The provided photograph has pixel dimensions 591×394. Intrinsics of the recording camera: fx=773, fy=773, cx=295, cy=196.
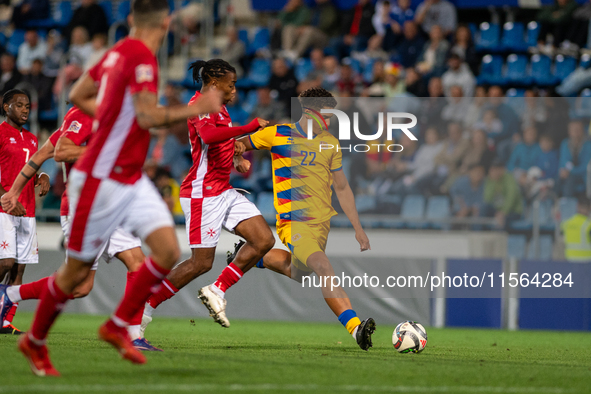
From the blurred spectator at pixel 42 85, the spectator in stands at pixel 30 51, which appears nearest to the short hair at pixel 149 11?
the blurred spectator at pixel 42 85

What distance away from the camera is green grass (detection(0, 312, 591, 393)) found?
14.7 feet

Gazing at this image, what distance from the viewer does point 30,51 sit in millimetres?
18531

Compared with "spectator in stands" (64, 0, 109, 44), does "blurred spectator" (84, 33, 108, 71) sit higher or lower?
lower

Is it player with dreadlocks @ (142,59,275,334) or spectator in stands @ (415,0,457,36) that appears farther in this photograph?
spectator in stands @ (415,0,457,36)

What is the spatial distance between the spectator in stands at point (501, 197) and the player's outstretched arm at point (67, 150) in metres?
7.81

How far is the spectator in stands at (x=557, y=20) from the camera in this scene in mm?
15094

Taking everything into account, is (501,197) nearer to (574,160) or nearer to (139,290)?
(574,160)

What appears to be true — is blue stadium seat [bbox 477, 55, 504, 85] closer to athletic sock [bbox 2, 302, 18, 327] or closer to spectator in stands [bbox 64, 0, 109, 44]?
spectator in stands [bbox 64, 0, 109, 44]

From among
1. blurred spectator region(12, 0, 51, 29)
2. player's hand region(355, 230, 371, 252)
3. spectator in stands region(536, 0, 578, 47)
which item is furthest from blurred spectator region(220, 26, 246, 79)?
player's hand region(355, 230, 371, 252)

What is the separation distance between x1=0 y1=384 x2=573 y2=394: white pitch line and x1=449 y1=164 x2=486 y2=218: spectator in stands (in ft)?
25.6

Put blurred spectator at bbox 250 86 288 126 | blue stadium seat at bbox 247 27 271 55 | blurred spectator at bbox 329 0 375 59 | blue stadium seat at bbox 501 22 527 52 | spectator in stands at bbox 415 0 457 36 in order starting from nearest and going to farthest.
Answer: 1. blurred spectator at bbox 250 86 288 126
2. blue stadium seat at bbox 501 22 527 52
3. spectator in stands at bbox 415 0 457 36
4. blurred spectator at bbox 329 0 375 59
5. blue stadium seat at bbox 247 27 271 55

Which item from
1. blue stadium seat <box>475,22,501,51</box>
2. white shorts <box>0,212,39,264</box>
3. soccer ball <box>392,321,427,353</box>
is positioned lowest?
soccer ball <box>392,321,427,353</box>

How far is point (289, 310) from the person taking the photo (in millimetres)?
12648

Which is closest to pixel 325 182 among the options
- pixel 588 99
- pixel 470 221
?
pixel 470 221
